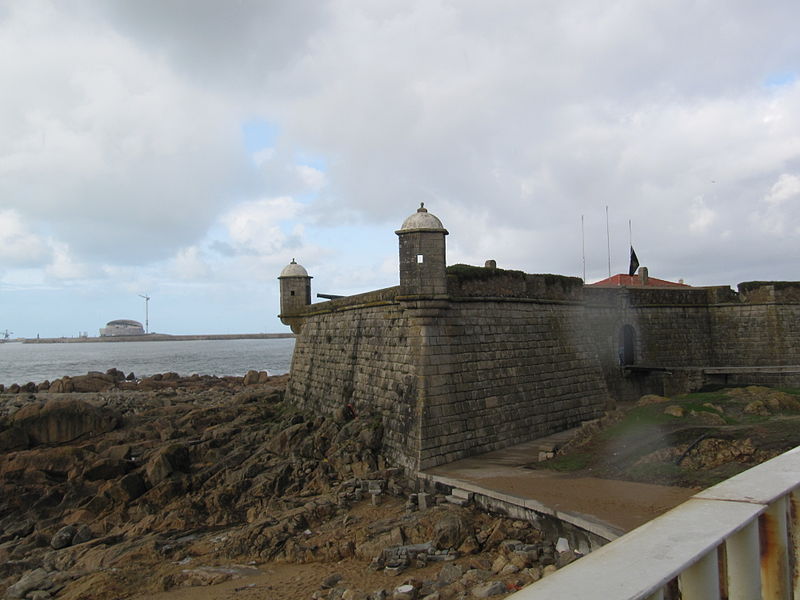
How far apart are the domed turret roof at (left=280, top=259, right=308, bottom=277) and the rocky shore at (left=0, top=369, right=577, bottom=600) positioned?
16.4ft

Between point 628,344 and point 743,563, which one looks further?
point 628,344

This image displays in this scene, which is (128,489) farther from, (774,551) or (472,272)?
(774,551)

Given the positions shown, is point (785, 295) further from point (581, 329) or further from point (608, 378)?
point (581, 329)

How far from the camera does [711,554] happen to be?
1736mm

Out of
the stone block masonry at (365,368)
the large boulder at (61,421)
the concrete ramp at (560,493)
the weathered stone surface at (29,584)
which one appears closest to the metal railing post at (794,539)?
the concrete ramp at (560,493)

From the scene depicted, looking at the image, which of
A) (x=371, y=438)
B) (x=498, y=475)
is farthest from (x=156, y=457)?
(x=498, y=475)

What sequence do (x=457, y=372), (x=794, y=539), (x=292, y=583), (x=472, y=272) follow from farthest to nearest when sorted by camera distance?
(x=472, y=272), (x=457, y=372), (x=292, y=583), (x=794, y=539)

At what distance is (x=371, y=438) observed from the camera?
14109mm

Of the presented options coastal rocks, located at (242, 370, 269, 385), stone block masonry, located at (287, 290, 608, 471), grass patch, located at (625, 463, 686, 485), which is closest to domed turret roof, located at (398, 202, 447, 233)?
stone block masonry, located at (287, 290, 608, 471)

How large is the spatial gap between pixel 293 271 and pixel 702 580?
2181cm

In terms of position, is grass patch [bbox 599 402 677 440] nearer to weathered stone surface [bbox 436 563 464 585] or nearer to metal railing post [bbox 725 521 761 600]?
weathered stone surface [bbox 436 563 464 585]

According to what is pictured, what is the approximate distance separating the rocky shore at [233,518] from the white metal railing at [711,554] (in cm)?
620

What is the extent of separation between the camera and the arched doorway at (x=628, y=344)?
863 inches

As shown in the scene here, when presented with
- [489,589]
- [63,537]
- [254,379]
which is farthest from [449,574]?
[254,379]
